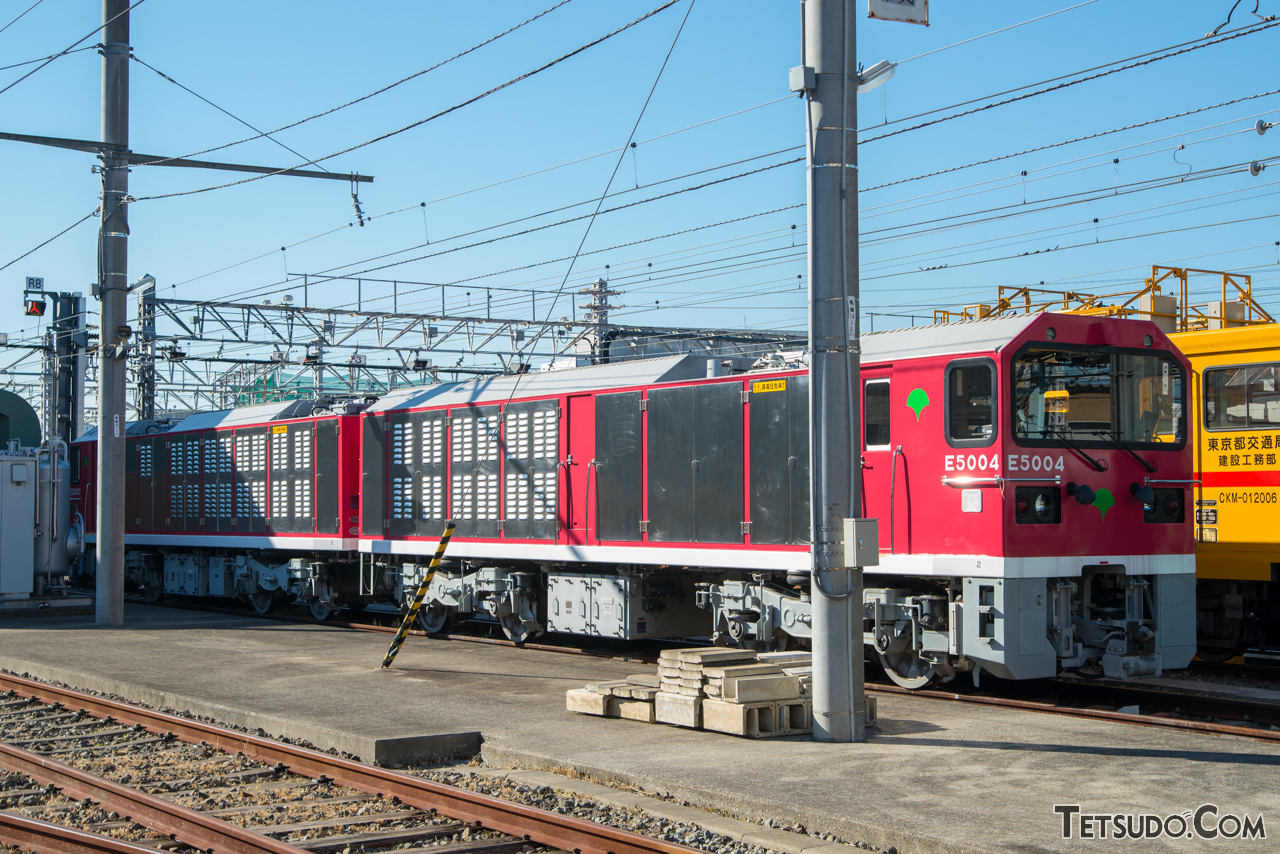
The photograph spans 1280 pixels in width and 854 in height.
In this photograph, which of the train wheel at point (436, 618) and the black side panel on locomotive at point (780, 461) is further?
the train wheel at point (436, 618)

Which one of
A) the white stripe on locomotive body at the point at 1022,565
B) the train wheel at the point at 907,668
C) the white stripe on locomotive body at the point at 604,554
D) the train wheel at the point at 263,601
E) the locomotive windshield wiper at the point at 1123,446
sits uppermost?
the locomotive windshield wiper at the point at 1123,446

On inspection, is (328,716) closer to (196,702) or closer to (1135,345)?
(196,702)

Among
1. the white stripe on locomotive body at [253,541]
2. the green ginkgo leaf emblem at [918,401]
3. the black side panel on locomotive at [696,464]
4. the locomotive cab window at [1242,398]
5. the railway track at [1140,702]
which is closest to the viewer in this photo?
the railway track at [1140,702]

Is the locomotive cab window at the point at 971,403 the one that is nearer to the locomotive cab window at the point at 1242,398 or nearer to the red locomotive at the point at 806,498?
the red locomotive at the point at 806,498

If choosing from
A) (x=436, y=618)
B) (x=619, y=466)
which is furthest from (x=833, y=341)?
(x=436, y=618)

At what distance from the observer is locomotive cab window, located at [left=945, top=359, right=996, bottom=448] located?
10.3 m

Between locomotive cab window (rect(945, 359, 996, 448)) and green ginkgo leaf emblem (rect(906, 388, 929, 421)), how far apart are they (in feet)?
0.79

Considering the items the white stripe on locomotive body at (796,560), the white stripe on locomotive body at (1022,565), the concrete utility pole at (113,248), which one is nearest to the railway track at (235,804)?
the white stripe on locomotive body at (796,560)

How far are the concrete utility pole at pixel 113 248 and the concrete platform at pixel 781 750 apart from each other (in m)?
4.59

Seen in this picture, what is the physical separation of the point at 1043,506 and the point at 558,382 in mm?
6826

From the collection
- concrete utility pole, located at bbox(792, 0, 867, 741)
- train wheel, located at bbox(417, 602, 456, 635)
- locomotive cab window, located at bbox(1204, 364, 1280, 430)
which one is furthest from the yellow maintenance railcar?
train wheel, located at bbox(417, 602, 456, 635)

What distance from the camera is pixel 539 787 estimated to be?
7742mm

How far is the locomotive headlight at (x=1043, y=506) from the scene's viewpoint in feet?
33.7

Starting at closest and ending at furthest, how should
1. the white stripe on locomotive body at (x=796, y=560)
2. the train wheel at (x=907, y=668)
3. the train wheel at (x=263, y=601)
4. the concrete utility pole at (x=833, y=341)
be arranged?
the concrete utility pole at (x=833, y=341), the white stripe on locomotive body at (x=796, y=560), the train wheel at (x=907, y=668), the train wheel at (x=263, y=601)
